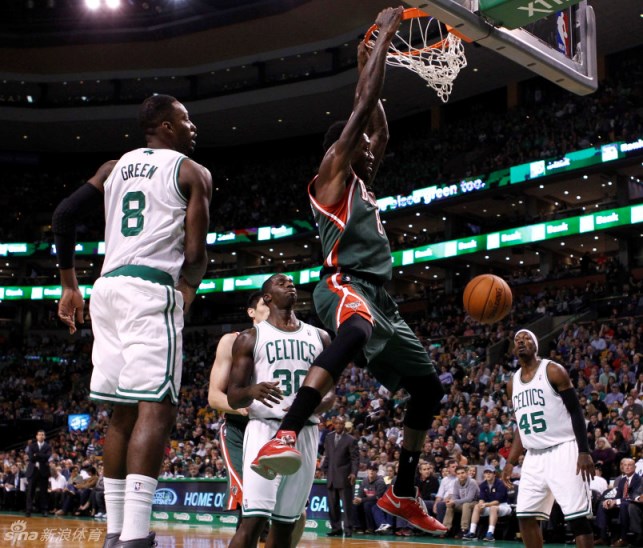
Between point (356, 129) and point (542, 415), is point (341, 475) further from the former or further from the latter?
point (356, 129)

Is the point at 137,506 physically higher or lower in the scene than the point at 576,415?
lower

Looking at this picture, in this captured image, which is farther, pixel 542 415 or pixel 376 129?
pixel 542 415

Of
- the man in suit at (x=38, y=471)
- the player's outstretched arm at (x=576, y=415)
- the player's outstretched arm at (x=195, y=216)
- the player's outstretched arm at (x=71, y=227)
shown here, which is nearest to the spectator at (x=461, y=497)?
the player's outstretched arm at (x=576, y=415)

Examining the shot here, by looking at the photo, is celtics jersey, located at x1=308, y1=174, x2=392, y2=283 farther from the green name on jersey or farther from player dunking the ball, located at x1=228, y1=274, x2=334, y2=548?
the green name on jersey

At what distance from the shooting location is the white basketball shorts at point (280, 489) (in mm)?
5359

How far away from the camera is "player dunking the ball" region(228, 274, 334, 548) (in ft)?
17.5

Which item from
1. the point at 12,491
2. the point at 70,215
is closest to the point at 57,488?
the point at 12,491

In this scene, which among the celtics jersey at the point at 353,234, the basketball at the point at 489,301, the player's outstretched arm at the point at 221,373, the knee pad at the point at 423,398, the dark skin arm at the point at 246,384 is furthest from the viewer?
the basketball at the point at 489,301

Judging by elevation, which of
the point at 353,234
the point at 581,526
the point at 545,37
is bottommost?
the point at 581,526

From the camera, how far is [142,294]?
13.2 feet

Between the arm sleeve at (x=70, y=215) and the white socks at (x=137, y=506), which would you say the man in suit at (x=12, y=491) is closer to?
the arm sleeve at (x=70, y=215)

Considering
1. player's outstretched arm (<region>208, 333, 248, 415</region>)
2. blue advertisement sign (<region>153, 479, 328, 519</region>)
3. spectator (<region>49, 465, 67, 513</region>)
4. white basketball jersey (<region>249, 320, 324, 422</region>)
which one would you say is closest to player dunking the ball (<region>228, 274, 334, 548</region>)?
white basketball jersey (<region>249, 320, 324, 422</region>)

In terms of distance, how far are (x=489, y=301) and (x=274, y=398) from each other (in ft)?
16.9

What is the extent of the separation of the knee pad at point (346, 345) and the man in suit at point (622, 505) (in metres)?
8.96
